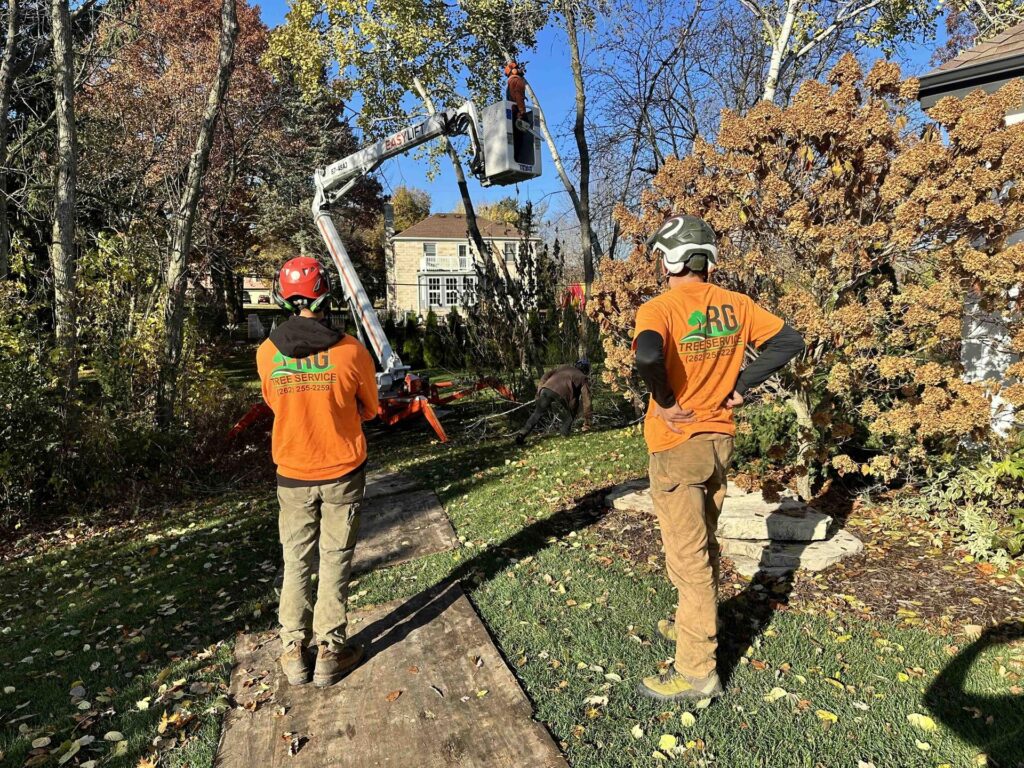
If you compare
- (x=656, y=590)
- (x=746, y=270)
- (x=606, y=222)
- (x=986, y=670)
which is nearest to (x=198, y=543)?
(x=656, y=590)

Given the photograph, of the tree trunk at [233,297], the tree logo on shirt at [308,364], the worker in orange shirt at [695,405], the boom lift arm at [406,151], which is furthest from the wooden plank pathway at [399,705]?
the tree trunk at [233,297]

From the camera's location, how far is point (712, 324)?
2.86 meters

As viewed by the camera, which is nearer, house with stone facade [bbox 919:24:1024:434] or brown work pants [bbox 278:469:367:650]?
brown work pants [bbox 278:469:367:650]

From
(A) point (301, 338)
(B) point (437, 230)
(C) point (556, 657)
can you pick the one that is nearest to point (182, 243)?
(A) point (301, 338)

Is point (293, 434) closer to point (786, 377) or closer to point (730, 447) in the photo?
point (730, 447)

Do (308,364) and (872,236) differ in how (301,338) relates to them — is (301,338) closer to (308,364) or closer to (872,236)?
(308,364)

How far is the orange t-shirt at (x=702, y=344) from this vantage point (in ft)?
9.30

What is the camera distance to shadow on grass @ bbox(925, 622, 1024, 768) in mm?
2477

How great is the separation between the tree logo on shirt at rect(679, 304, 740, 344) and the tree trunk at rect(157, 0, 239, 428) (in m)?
6.95

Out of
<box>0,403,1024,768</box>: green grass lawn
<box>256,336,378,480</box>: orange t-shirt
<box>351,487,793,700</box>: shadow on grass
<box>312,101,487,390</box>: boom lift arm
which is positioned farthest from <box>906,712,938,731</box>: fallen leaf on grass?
<box>312,101,487,390</box>: boom lift arm

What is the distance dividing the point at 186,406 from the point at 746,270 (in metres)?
7.14

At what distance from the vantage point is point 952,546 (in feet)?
13.9

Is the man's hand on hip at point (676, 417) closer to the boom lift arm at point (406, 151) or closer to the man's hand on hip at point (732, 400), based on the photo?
the man's hand on hip at point (732, 400)

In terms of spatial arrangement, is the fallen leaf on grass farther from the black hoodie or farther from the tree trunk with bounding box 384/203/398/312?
the tree trunk with bounding box 384/203/398/312
